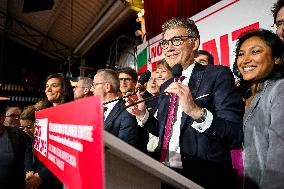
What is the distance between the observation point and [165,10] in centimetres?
507

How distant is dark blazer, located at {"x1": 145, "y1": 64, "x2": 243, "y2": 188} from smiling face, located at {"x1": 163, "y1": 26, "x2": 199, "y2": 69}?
0.76 ft

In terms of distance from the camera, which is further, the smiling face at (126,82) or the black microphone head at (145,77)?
the smiling face at (126,82)

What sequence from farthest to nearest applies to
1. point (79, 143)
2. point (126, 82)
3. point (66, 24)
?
point (66, 24), point (126, 82), point (79, 143)

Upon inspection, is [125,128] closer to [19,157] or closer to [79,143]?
[19,157]

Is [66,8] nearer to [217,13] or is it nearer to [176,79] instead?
[217,13]

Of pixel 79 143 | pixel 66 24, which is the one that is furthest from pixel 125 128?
pixel 66 24

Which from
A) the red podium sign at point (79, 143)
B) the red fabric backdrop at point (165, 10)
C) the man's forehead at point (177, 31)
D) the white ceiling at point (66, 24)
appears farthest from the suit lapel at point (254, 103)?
the white ceiling at point (66, 24)

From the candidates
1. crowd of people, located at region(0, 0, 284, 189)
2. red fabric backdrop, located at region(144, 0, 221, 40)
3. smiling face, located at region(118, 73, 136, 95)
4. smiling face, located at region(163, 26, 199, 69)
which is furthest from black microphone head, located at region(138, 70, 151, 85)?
red fabric backdrop, located at region(144, 0, 221, 40)

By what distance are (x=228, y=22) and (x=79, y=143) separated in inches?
103

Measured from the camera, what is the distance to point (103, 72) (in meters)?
2.92

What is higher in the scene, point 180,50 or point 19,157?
point 180,50

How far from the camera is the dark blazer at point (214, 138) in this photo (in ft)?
4.54

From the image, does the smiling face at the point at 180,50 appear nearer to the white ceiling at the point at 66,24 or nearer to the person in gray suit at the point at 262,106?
the person in gray suit at the point at 262,106

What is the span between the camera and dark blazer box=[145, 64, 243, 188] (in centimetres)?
138
